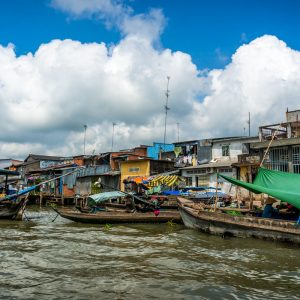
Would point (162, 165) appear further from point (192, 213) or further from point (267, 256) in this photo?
point (267, 256)

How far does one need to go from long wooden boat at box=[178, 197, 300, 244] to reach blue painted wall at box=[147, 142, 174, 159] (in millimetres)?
22231

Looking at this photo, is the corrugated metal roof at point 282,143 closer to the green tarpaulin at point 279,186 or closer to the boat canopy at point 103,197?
the green tarpaulin at point 279,186

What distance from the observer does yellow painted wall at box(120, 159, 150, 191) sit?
116 feet

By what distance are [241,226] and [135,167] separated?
22.1 meters

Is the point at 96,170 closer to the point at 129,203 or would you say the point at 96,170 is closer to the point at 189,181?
the point at 189,181

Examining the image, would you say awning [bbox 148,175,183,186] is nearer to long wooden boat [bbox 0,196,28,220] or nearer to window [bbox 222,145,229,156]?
window [bbox 222,145,229,156]

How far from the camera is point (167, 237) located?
15.7 m

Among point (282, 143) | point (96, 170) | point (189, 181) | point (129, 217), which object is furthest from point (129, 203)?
point (96, 170)

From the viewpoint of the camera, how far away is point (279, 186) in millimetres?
14859

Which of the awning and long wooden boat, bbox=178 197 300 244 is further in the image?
the awning

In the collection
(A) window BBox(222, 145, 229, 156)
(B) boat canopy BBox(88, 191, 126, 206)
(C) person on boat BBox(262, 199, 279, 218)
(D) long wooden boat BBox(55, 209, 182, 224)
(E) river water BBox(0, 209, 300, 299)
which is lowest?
(E) river water BBox(0, 209, 300, 299)

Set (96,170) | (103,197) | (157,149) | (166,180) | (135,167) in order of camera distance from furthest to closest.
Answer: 1. (157,149)
2. (96,170)
3. (135,167)
4. (166,180)
5. (103,197)

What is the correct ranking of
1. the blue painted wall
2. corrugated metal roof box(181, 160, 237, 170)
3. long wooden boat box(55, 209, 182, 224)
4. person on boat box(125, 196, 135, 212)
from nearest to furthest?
long wooden boat box(55, 209, 182, 224) < person on boat box(125, 196, 135, 212) < corrugated metal roof box(181, 160, 237, 170) < the blue painted wall

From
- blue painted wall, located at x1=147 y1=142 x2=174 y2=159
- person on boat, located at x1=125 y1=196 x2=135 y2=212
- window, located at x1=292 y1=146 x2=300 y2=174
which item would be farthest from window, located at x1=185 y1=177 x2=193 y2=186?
window, located at x1=292 y1=146 x2=300 y2=174
